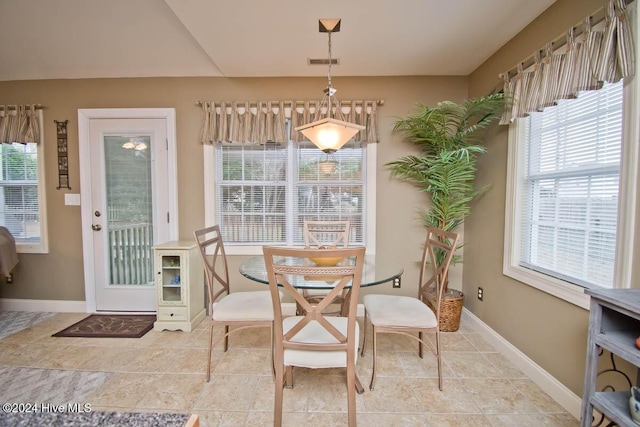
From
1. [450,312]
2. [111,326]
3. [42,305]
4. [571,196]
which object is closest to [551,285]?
[571,196]

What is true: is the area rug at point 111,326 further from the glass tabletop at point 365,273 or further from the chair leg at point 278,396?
the chair leg at point 278,396

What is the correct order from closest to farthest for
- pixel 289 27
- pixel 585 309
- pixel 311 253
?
1. pixel 311 253
2. pixel 585 309
3. pixel 289 27

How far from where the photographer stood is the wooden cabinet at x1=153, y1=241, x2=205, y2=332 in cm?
261

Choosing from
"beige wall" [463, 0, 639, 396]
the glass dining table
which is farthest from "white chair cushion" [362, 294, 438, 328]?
"beige wall" [463, 0, 639, 396]

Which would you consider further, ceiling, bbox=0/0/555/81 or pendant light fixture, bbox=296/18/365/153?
ceiling, bbox=0/0/555/81

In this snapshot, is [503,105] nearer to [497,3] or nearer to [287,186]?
[497,3]

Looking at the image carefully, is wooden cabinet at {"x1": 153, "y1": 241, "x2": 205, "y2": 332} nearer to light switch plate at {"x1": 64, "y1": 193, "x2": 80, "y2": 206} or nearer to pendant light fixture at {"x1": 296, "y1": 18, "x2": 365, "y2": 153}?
light switch plate at {"x1": 64, "y1": 193, "x2": 80, "y2": 206}

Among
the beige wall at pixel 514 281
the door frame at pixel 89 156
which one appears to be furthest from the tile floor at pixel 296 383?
the door frame at pixel 89 156

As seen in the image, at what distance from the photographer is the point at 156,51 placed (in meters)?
2.60

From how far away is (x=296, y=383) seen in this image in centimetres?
186

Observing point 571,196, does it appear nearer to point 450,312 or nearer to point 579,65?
point 579,65

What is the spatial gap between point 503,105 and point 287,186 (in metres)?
2.08

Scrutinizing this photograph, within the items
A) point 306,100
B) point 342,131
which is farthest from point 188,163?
point 342,131

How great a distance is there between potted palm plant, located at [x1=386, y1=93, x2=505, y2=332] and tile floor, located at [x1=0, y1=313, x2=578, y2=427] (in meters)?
0.69
